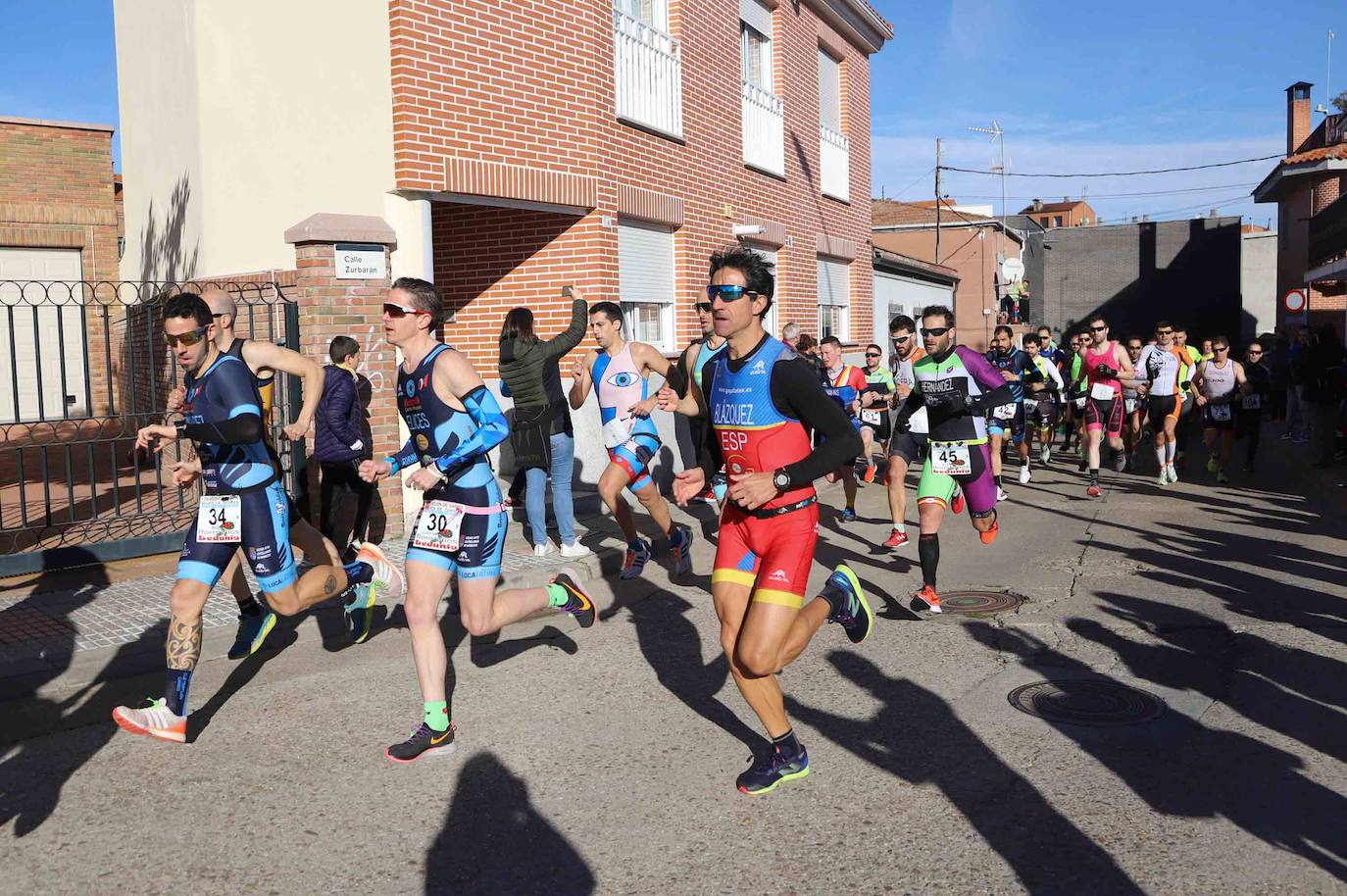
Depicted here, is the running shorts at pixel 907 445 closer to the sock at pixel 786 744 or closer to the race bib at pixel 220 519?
the sock at pixel 786 744

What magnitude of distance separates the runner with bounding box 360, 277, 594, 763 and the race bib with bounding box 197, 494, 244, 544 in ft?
2.52

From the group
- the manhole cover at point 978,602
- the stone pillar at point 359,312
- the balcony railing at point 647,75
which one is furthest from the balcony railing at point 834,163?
the manhole cover at point 978,602

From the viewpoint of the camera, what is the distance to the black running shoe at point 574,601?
6062 millimetres

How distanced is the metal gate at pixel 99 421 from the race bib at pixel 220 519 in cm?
148

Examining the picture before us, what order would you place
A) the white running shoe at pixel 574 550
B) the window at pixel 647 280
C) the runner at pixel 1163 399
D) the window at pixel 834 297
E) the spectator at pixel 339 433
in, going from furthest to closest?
the window at pixel 834 297 → the runner at pixel 1163 399 → the window at pixel 647 280 → the white running shoe at pixel 574 550 → the spectator at pixel 339 433

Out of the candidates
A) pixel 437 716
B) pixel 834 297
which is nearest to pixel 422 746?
pixel 437 716

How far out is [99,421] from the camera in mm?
8336

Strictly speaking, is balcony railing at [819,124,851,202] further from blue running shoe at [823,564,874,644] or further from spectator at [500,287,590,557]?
blue running shoe at [823,564,874,644]

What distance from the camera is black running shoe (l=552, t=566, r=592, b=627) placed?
606 centimetres

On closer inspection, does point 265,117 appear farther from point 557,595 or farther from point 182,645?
point 182,645

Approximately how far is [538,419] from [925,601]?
11.0ft

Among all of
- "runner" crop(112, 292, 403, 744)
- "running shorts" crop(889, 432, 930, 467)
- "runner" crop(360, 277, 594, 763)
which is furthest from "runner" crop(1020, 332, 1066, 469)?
"runner" crop(112, 292, 403, 744)

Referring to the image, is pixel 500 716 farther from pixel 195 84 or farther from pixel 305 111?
pixel 195 84

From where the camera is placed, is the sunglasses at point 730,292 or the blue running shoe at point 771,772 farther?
the sunglasses at point 730,292
